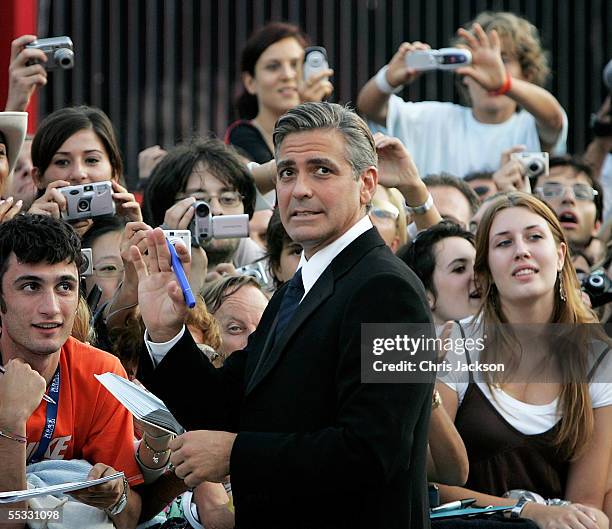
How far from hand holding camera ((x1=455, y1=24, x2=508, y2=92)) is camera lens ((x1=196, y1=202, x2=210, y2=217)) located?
175 cm

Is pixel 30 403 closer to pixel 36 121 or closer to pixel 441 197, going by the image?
pixel 441 197

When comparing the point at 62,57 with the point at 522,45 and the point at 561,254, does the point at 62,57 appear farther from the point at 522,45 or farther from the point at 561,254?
the point at 522,45

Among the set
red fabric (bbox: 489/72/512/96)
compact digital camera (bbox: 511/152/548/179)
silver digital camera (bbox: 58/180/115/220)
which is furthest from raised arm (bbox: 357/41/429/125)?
silver digital camera (bbox: 58/180/115/220)

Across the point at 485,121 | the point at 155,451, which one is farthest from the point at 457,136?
the point at 155,451

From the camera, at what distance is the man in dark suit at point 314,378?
358 centimetres

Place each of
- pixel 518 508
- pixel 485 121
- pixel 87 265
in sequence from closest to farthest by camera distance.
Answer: pixel 518 508 → pixel 87 265 → pixel 485 121

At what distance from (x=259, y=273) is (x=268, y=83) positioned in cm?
134

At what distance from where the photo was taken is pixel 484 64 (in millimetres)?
6707

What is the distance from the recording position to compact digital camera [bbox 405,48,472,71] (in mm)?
6562

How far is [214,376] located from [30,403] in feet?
1.73

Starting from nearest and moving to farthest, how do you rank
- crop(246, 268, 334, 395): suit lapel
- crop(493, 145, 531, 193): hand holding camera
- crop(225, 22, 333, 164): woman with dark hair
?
crop(246, 268, 334, 395): suit lapel < crop(493, 145, 531, 193): hand holding camera < crop(225, 22, 333, 164): woman with dark hair

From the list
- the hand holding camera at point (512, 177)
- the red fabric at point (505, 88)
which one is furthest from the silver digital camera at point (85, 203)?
the red fabric at point (505, 88)

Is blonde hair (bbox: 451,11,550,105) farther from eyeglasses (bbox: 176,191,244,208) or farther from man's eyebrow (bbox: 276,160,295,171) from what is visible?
man's eyebrow (bbox: 276,160,295,171)

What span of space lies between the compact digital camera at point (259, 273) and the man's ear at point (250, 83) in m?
1.28
